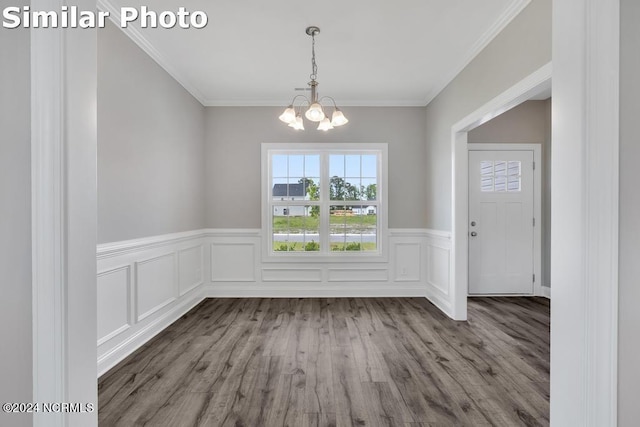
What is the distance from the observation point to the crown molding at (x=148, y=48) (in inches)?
89.5

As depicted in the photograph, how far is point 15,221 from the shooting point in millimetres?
755

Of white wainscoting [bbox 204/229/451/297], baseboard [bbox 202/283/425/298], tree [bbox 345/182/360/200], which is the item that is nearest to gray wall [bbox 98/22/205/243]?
white wainscoting [bbox 204/229/451/297]

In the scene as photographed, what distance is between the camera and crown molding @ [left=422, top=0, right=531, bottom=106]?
2.29m

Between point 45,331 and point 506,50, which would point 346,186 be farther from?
point 45,331

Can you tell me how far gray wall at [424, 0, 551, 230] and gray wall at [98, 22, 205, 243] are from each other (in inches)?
123

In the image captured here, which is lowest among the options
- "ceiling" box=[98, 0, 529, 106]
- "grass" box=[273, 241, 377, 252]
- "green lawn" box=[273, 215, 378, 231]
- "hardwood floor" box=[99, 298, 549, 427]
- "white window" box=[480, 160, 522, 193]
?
"hardwood floor" box=[99, 298, 549, 427]

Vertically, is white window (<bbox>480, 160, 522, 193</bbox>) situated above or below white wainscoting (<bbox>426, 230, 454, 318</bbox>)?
above

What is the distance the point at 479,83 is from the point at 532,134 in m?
2.04

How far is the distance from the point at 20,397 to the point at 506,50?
132 inches

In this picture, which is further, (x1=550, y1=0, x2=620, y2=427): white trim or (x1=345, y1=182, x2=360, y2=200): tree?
(x1=345, y1=182, x2=360, y2=200): tree

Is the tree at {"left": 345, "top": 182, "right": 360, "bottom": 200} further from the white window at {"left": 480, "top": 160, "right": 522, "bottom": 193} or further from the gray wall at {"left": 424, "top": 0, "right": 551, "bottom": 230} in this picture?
Result: the white window at {"left": 480, "top": 160, "right": 522, "bottom": 193}

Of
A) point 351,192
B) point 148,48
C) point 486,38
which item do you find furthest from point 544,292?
point 148,48

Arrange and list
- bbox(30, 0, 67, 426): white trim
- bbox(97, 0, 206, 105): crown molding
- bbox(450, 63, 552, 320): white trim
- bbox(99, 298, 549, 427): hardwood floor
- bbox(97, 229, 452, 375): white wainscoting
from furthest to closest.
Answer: bbox(97, 229, 452, 375): white wainscoting → bbox(450, 63, 552, 320): white trim → bbox(97, 0, 206, 105): crown molding → bbox(99, 298, 549, 427): hardwood floor → bbox(30, 0, 67, 426): white trim

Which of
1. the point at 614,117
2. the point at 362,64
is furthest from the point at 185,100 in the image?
the point at 614,117
